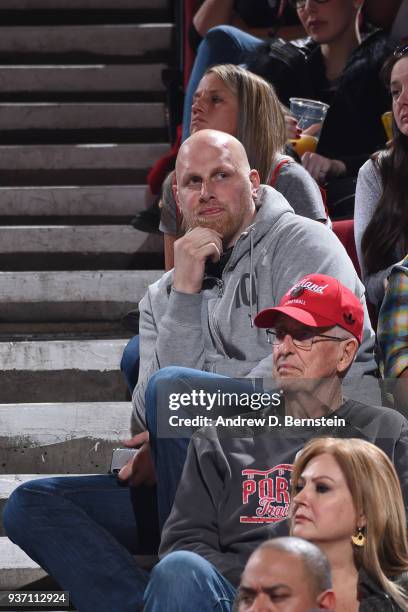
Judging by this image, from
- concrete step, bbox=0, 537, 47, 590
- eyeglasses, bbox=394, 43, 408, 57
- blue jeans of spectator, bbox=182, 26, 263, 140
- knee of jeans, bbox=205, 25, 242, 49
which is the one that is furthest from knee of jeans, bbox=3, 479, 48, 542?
knee of jeans, bbox=205, 25, 242, 49

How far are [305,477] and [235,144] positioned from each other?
1.07 metres

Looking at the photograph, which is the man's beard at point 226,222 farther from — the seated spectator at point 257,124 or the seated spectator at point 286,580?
the seated spectator at point 286,580

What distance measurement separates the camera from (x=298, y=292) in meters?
2.29

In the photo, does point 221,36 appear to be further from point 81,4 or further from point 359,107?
point 81,4

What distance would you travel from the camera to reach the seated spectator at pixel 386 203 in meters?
3.05

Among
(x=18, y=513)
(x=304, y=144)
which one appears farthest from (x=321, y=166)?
(x=18, y=513)

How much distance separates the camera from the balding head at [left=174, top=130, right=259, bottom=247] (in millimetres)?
2711

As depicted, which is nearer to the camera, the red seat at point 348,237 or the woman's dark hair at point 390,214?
the woman's dark hair at point 390,214

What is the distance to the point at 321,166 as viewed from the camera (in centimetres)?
358

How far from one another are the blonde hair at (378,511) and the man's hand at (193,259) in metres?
0.75

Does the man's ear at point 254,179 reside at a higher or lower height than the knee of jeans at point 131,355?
higher

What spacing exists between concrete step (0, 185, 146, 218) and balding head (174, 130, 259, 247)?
5.40 ft

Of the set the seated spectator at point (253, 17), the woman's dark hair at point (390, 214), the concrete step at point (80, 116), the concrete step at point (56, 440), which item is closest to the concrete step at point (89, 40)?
the concrete step at point (80, 116)

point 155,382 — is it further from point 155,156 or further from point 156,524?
point 155,156
